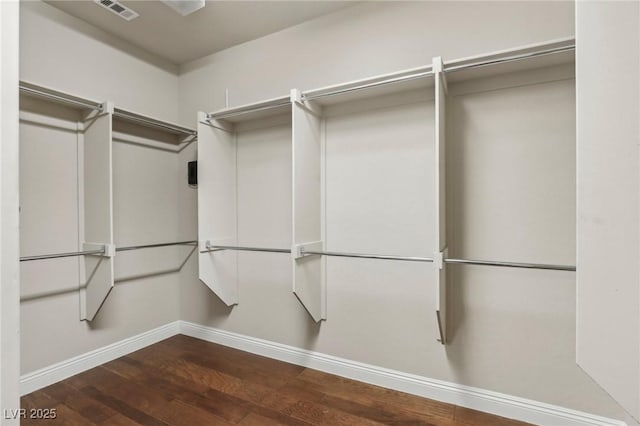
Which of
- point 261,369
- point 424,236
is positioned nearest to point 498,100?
point 424,236

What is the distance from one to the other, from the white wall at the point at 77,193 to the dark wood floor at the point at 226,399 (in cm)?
40

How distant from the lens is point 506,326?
6.04 ft

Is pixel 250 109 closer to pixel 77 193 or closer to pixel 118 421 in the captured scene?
pixel 77 193

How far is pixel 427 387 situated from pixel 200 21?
3089 millimetres

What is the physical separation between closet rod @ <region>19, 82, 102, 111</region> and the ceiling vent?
69cm

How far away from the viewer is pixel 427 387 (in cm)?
202

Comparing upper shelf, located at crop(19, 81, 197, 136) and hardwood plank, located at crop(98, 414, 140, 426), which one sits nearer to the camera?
hardwood plank, located at crop(98, 414, 140, 426)

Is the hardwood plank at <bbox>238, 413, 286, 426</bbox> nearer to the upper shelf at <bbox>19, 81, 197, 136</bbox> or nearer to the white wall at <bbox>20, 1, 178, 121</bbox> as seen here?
the upper shelf at <bbox>19, 81, 197, 136</bbox>

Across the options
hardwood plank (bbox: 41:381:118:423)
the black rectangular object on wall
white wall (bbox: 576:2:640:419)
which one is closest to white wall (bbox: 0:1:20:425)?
white wall (bbox: 576:2:640:419)

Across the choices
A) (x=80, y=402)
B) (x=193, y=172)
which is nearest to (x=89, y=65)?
(x=193, y=172)

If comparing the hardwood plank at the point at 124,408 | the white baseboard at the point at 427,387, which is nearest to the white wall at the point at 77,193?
the hardwood plank at the point at 124,408

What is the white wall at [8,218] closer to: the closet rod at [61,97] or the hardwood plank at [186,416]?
the hardwood plank at [186,416]

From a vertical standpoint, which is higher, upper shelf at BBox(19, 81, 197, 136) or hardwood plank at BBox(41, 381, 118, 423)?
upper shelf at BBox(19, 81, 197, 136)

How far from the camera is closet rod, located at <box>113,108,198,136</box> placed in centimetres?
238
